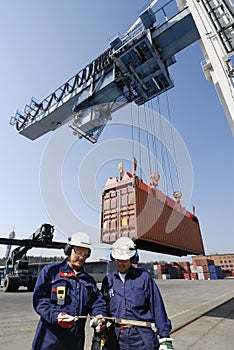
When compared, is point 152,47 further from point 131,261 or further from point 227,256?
point 227,256

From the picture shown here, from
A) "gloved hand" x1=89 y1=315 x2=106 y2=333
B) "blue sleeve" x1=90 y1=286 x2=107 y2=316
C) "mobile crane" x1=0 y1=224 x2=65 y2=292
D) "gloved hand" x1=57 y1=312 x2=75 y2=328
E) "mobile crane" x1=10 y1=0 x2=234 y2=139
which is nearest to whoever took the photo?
"gloved hand" x1=57 y1=312 x2=75 y2=328

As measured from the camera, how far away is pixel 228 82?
11.7 ft

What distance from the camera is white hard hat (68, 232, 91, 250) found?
224cm

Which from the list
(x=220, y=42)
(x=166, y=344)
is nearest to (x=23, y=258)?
(x=166, y=344)

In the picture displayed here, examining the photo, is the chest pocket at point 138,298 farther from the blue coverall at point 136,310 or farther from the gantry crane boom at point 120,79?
the gantry crane boom at point 120,79

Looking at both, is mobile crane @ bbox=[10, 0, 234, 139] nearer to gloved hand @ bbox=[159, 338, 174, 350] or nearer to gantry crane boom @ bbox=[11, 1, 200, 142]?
gantry crane boom @ bbox=[11, 1, 200, 142]

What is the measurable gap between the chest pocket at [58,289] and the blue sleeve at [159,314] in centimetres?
86

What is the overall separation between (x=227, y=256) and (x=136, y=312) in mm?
89356

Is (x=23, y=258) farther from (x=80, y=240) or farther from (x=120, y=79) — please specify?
(x=80, y=240)

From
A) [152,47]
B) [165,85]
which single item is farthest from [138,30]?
[165,85]

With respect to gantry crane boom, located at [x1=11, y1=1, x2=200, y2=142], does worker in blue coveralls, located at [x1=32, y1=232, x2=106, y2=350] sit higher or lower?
lower

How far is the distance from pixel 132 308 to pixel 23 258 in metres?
15.6

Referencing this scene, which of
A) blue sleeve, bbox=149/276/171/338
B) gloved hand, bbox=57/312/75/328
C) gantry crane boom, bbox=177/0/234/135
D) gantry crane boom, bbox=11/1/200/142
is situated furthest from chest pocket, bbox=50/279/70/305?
gantry crane boom, bbox=11/1/200/142

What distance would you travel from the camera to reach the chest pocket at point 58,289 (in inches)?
80.2
